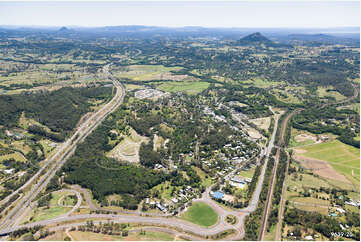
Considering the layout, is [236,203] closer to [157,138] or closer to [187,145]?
[187,145]

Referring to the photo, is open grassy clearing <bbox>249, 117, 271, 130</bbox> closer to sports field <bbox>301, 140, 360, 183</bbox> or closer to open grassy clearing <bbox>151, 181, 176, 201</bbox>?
sports field <bbox>301, 140, 360, 183</bbox>

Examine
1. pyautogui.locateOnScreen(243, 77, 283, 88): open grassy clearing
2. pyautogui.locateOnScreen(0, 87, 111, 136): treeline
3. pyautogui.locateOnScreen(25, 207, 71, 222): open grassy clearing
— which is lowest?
pyautogui.locateOnScreen(25, 207, 71, 222): open grassy clearing

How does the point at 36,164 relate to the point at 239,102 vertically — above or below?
below

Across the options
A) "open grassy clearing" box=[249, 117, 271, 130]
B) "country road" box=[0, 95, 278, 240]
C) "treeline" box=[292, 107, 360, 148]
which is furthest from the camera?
"open grassy clearing" box=[249, 117, 271, 130]

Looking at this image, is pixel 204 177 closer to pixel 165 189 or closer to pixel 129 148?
pixel 165 189

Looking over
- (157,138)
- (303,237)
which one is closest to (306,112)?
(157,138)

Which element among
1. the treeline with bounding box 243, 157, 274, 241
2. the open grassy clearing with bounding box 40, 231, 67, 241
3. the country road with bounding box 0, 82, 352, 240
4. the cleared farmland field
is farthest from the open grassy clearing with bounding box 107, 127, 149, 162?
the cleared farmland field

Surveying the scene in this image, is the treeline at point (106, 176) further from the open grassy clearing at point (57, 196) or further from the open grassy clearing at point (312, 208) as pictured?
the open grassy clearing at point (312, 208)
